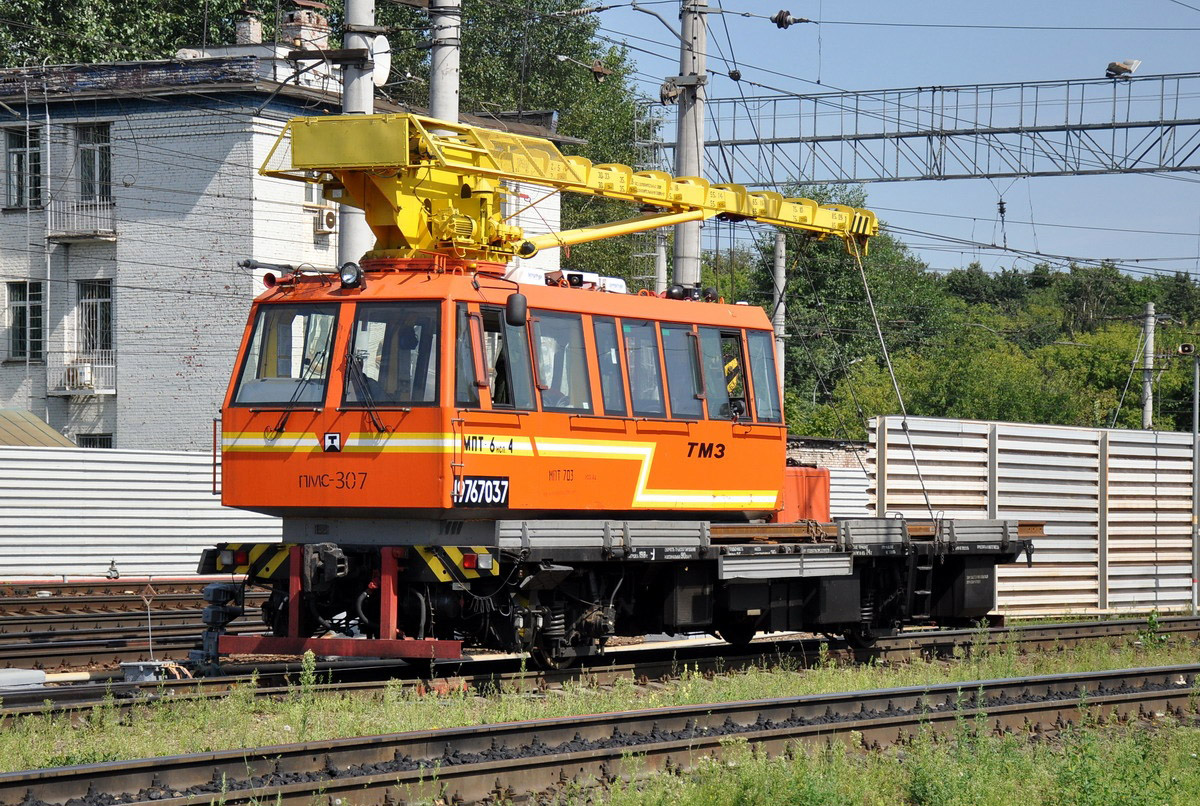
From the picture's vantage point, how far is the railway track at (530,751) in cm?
802

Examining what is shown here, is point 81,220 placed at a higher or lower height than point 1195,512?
higher

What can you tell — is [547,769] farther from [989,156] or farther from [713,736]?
[989,156]

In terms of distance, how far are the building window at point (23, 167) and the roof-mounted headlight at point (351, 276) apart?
26.1 m

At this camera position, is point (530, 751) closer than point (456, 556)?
Yes

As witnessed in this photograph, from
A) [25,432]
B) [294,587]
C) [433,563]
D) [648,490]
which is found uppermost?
[648,490]

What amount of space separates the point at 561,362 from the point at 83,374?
25.0 metres

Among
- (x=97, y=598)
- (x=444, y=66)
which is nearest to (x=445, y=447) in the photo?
(x=444, y=66)

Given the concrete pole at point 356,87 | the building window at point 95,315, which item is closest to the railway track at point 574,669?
the concrete pole at point 356,87

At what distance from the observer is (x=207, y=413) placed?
34.3m

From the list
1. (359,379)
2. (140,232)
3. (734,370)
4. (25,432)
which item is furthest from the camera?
(140,232)

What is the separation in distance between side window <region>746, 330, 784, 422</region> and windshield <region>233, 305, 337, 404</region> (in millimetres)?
4489

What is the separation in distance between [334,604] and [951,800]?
608 centimetres

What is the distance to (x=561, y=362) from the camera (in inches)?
523

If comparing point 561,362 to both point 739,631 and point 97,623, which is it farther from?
point 97,623
